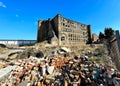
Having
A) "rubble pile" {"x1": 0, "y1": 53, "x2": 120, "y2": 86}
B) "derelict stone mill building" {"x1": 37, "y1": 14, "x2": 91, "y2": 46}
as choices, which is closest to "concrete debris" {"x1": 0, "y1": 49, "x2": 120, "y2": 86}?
"rubble pile" {"x1": 0, "y1": 53, "x2": 120, "y2": 86}

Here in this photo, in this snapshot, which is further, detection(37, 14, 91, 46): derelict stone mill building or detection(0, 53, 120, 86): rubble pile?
detection(37, 14, 91, 46): derelict stone mill building

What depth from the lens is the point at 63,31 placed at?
3697 centimetres

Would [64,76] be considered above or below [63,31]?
below

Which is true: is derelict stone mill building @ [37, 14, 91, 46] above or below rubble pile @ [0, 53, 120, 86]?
above

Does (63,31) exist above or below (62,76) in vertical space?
above

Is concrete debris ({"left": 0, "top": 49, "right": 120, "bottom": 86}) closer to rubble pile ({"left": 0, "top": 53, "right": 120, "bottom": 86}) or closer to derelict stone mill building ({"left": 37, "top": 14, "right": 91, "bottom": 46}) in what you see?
rubble pile ({"left": 0, "top": 53, "right": 120, "bottom": 86})

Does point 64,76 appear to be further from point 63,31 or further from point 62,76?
point 63,31

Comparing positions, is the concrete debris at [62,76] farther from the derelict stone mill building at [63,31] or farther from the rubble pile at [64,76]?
the derelict stone mill building at [63,31]

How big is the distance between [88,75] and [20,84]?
4.19 metres

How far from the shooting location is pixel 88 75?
5.85 m

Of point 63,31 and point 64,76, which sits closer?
point 64,76

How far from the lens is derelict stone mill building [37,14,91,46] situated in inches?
1383

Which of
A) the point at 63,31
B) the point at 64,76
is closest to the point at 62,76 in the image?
the point at 64,76

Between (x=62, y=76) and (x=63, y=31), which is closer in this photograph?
(x=62, y=76)
